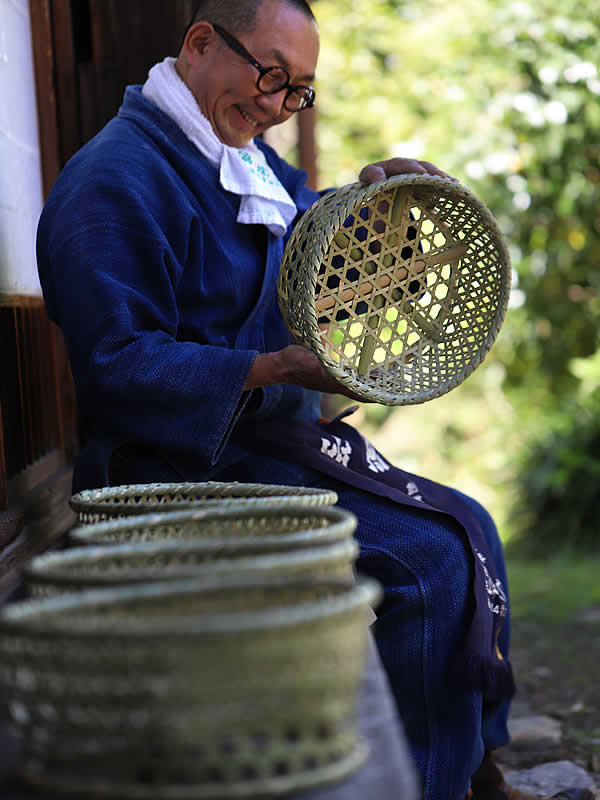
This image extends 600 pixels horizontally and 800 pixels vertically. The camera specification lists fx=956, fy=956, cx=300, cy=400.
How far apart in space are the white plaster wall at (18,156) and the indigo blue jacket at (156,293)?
356mm

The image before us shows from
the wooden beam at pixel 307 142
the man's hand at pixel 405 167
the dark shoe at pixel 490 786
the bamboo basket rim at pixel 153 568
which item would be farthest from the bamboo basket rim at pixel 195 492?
the wooden beam at pixel 307 142

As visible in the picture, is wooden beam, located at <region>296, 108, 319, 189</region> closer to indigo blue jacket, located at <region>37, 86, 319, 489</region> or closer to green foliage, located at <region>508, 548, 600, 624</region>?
green foliage, located at <region>508, 548, 600, 624</region>

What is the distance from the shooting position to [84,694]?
2.27 ft

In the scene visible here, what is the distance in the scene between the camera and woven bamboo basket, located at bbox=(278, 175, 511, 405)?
1728 millimetres

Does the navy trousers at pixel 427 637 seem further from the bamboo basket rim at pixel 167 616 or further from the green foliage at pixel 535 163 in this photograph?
the green foliage at pixel 535 163

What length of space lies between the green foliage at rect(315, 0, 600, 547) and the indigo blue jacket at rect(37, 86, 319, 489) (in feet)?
11.6

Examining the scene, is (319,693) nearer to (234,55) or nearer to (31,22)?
(234,55)

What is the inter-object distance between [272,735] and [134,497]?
2.34ft

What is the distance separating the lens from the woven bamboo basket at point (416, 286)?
173 cm

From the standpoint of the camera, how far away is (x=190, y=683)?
0.68 m

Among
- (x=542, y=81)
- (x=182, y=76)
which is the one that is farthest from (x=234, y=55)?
(x=542, y=81)

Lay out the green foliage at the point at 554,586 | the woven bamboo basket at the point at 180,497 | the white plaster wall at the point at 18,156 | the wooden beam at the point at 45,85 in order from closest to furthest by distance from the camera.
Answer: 1. the woven bamboo basket at the point at 180,497
2. the white plaster wall at the point at 18,156
3. the wooden beam at the point at 45,85
4. the green foliage at the point at 554,586

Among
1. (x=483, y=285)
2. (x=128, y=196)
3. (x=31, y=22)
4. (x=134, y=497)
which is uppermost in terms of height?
(x=31, y=22)

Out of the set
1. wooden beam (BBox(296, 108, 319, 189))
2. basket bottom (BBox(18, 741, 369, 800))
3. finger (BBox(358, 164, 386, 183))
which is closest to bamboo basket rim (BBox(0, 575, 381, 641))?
basket bottom (BBox(18, 741, 369, 800))
